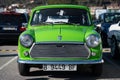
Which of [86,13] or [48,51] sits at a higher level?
[86,13]

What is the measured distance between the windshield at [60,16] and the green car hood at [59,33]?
62 centimetres

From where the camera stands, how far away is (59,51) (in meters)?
8.79

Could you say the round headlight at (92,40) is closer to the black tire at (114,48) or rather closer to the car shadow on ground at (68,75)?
the car shadow on ground at (68,75)

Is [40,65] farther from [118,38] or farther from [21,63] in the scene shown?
[118,38]

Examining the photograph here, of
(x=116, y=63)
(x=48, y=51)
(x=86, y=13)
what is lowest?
(x=116, y=63)

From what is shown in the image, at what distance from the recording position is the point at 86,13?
34.2ft

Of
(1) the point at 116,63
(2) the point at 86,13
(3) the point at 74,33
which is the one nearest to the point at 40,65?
(3) the point at 74,33

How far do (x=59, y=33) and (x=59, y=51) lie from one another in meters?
0.47

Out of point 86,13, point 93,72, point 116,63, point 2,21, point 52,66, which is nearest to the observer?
point 52,66

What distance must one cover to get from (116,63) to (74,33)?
3.47 meters

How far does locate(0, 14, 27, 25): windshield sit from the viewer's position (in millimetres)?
18375

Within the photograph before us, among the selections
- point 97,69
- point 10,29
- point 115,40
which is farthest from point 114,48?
point 10,29

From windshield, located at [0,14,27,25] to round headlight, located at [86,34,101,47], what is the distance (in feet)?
32.4

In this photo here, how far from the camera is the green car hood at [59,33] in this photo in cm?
887
